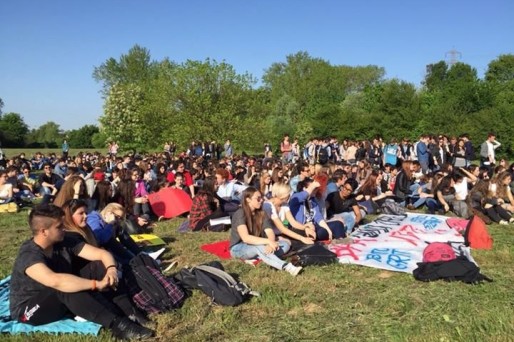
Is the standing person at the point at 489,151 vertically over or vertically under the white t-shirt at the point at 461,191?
over

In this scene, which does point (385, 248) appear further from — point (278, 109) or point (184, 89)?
point (278, 109)

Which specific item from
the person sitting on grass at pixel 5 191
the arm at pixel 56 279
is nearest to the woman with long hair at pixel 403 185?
the arm at pixel 56 279

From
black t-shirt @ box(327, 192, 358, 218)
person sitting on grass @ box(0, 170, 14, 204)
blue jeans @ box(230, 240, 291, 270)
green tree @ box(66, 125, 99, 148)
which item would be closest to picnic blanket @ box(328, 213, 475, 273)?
black t-shirt @ box(327, 192, 358, 218)

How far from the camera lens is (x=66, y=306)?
4.57 meters

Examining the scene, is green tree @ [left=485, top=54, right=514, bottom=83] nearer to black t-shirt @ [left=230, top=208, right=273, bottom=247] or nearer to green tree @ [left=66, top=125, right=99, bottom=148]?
green tree @ [left=66, top=125, right=99, bottom=148]

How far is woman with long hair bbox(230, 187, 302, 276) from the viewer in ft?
22.3

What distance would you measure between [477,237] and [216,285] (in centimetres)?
485

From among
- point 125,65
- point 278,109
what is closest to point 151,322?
point 278,109

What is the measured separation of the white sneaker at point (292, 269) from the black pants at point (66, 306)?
2591 millimetres

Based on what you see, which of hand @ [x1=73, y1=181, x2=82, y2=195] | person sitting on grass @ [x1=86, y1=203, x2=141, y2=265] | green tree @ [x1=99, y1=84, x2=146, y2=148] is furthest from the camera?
green tree @ [x1=99, y1=84, x2=146, y2=148]

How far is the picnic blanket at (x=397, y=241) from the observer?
704 cm

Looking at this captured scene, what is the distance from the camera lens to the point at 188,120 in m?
32.5

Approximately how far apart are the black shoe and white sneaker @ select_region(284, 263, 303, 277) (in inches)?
92.1

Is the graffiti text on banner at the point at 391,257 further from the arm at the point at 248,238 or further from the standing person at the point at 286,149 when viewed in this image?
the standing person at the point at 286,149
